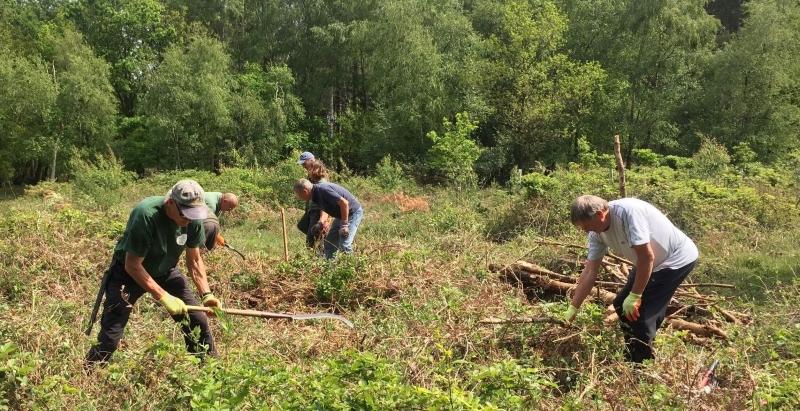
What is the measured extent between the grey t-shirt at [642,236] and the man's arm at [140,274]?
2.84 meters

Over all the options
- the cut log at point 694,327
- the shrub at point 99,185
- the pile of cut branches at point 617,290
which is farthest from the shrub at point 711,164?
the shrub at point 99,185

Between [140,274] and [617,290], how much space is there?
13.1ft

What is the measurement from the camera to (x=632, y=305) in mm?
3570

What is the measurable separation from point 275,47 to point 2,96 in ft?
40.0

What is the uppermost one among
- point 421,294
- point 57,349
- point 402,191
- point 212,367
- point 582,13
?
point 582,13

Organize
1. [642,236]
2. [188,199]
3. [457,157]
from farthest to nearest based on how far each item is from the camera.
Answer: [457,157], [188,199], [642,236]

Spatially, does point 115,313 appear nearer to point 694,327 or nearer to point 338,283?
point 338,283

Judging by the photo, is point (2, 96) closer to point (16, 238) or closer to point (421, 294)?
point (16, 238)

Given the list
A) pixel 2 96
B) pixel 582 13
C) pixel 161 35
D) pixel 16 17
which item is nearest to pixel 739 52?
pixel 582 13

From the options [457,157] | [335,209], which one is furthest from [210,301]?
[457,157]

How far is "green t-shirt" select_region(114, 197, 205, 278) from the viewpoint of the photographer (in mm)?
3516

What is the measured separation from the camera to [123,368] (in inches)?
124

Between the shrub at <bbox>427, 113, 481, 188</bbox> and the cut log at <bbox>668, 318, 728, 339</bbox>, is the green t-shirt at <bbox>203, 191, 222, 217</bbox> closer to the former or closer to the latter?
the cut log at <bbox>668, 318, 728, 339</bbox>

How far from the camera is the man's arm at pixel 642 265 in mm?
3426
